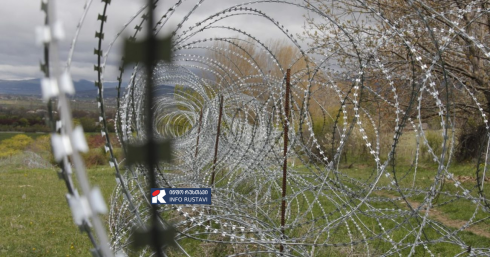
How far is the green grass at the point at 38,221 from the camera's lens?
20.7ft

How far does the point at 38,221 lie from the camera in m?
8.00

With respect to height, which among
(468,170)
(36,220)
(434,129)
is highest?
(434,129)

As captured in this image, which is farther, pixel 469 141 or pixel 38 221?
pixel 469 141

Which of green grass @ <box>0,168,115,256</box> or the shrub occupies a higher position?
the shrub

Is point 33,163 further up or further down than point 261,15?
further down

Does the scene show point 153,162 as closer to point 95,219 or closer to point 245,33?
point 95,219

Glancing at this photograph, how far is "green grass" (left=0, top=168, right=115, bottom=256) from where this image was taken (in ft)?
20.7

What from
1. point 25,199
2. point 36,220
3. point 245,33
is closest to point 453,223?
point 245,33

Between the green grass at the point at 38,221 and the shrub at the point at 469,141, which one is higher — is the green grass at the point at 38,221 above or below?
below

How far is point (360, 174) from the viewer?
16.8 meters

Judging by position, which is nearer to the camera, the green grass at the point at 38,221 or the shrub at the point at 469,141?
the green grass at the point at 38,221

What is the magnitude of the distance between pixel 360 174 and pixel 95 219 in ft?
54.1

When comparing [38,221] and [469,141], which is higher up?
[469,141]

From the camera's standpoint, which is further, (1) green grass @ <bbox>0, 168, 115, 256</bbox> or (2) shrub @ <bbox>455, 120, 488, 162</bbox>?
(2) shrub @ <bbox>455, 120, 488, 162</bbox>
